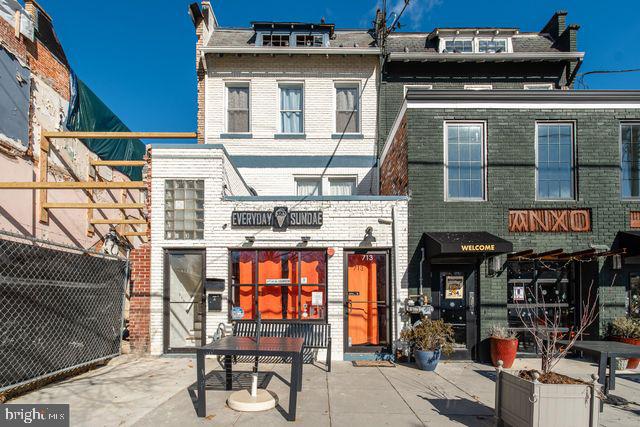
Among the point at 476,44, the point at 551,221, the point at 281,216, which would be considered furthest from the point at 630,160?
the point at 281,216

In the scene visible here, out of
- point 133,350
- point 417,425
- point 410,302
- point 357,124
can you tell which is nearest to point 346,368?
point 410,302

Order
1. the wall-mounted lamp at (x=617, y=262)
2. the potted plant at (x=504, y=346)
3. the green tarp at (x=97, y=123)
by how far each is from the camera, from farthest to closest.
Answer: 1. the green tarp at (x=97, y=123)
2. the wall-mounted lamp at (x=617, y=262)
3. the potted plant at (x=504, y=346)

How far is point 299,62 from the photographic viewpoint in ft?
43.0

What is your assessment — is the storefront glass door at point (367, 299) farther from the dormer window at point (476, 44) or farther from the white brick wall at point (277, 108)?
the dormer window at point (476, 44)

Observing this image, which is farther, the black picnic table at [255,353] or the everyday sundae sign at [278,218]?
the everyday sundae sign at [278,218]

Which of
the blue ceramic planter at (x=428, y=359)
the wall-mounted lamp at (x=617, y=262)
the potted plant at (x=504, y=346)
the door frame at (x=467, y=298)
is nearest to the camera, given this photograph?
the blue ceramic planter at (x=428, y=359)

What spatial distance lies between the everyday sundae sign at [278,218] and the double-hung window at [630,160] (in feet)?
23.7

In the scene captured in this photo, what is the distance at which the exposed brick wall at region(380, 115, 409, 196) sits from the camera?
8.99 m

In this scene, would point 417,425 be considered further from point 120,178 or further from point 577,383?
point 120,178

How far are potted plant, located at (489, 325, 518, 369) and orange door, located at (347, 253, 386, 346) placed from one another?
233cm

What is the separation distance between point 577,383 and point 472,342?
13.3 ft

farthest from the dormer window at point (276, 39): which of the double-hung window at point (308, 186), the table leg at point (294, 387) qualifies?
the table leg at point (294, 387)

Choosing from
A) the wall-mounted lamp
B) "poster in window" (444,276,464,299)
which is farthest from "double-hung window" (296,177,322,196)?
the wall-mounted lamp

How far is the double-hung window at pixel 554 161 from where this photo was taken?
28.6ft
